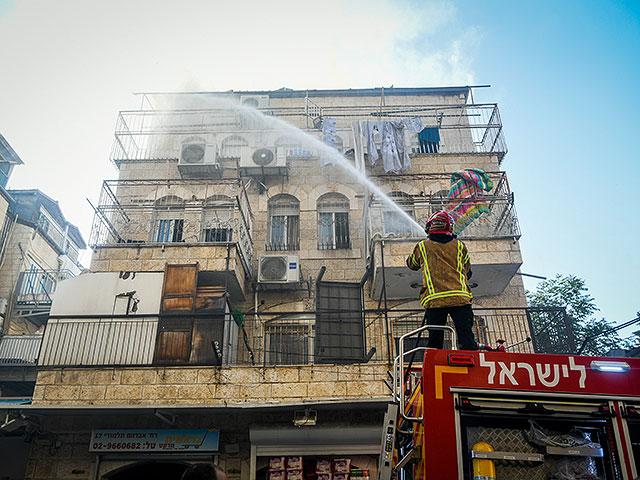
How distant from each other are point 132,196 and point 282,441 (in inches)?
371

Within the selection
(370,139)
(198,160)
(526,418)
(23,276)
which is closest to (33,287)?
(23,276)

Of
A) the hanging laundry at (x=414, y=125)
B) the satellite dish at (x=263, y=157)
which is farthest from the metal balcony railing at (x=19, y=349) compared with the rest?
the hanging laundry at (x=414, y=125)

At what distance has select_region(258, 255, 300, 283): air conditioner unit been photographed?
1373 cm

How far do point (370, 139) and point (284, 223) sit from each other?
13.4 feet

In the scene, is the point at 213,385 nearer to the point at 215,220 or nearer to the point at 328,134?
the point at 215,220

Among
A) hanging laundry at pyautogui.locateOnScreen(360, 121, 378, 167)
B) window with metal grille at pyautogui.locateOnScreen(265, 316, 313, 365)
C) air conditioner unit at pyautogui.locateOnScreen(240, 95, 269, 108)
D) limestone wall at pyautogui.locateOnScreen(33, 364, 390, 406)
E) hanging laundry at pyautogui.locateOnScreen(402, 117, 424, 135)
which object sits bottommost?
limestone wall at pyautogui.locateOnScreen(33, 364, 390, 406)

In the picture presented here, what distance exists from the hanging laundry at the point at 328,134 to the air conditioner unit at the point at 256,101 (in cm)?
279

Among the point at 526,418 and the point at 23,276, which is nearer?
the point at 526,418

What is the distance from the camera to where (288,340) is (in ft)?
44.2

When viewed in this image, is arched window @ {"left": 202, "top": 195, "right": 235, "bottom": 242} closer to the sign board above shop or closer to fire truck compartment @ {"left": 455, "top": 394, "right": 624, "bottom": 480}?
the sign board above shop

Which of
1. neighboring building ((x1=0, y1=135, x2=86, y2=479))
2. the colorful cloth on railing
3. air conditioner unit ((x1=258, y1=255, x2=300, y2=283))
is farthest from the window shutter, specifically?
neighboring building ((x1=0, y1=135, x2=86, y2=479))

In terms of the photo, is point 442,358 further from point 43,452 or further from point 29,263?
point 29,263

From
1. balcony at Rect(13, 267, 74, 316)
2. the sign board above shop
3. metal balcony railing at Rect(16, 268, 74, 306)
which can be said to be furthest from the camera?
metal balcony railing at Rect(16, 268, 74, 306)

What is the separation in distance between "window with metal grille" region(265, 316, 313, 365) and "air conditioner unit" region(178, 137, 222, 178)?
5.67 meters
